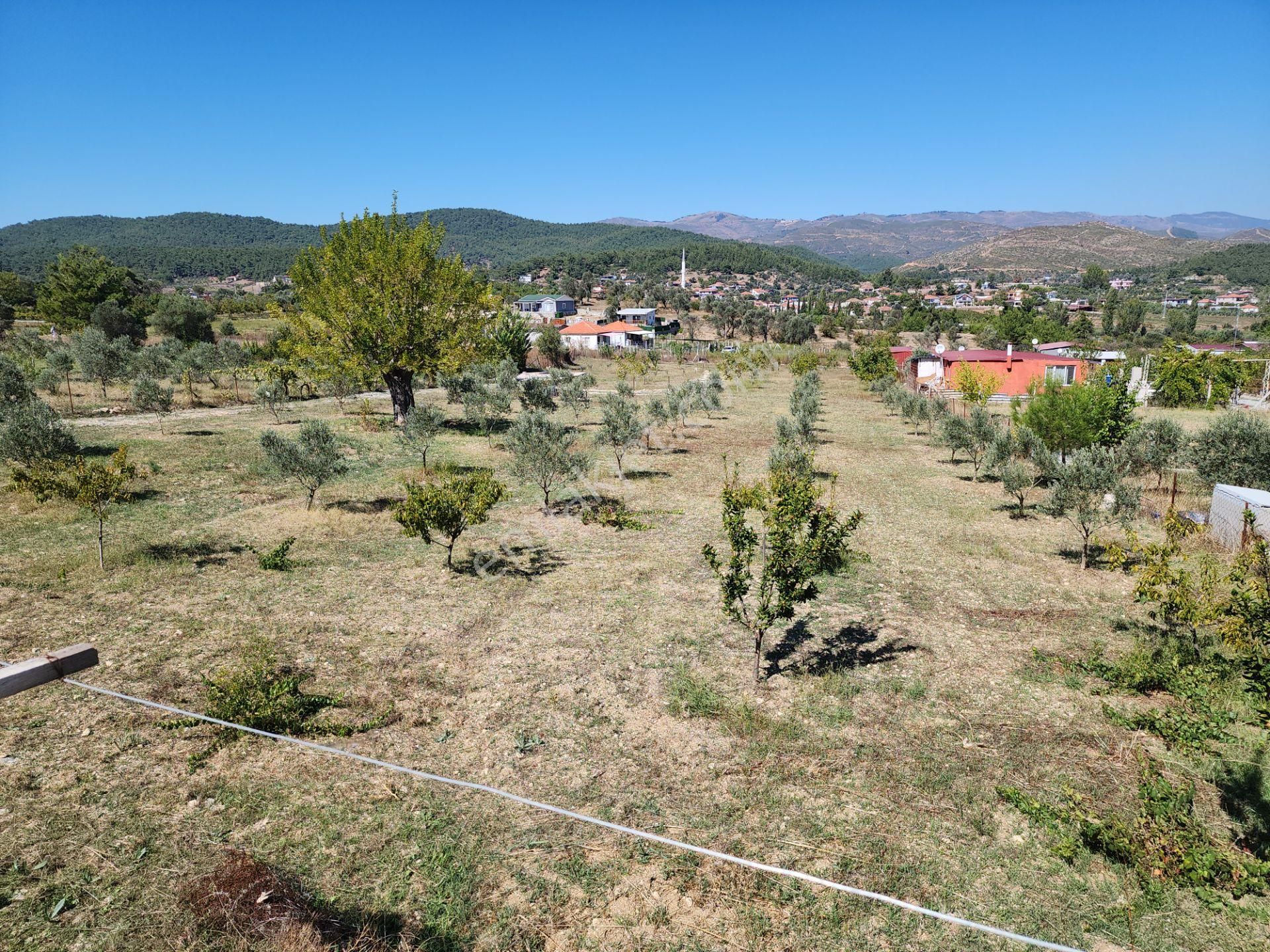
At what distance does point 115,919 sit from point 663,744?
5.59 m

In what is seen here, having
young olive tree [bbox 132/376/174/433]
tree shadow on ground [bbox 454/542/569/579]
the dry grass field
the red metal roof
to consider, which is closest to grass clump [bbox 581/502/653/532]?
the dry grass field

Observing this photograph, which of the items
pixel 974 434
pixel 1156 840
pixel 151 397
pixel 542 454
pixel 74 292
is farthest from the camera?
pixel 74 292

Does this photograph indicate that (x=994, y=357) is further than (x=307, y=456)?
Yes

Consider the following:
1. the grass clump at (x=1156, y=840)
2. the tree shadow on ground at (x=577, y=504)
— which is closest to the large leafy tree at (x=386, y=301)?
the tree shadow on ground at (x=577, y=504)

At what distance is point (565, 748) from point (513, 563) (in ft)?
22.8

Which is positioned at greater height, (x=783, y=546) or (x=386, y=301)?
(x=386, y=301)

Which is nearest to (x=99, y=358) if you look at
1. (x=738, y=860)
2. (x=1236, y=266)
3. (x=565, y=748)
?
(x=565, y=748)

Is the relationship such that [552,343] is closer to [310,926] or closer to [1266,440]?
[1266,440]

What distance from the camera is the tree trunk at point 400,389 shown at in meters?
28.7

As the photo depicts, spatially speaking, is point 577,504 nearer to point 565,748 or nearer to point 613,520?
point 613,520

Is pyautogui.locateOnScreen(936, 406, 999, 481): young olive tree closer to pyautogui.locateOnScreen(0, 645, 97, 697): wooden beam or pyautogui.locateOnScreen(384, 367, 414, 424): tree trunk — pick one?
pyautogui.locateOnScreen(384, 367, 414, 424): tree trunk

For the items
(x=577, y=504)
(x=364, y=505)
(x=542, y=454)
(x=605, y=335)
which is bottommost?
(x=577, y=504)

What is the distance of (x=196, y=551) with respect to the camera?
1448 centimetres

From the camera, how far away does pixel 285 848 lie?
6434 mm
